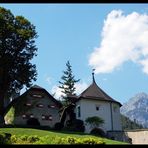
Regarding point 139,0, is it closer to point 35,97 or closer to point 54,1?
point 54,1

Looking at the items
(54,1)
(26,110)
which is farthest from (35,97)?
(54,1)

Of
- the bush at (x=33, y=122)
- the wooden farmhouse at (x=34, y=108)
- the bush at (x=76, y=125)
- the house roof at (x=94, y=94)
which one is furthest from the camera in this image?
the house roof at (x=94, y=94)

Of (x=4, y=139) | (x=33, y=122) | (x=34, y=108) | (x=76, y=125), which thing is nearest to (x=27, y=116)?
(x=34, y=108)

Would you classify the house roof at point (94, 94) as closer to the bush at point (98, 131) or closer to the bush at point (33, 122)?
the bush at point (98, 131)

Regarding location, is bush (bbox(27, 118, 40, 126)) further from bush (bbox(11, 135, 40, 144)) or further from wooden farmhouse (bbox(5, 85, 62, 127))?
bush (bbox(11, 135, 40, 144))

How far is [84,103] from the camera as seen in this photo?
5825cm

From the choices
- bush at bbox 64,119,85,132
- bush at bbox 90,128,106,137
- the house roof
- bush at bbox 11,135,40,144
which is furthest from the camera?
the house roof

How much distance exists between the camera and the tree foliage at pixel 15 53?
55156 mm

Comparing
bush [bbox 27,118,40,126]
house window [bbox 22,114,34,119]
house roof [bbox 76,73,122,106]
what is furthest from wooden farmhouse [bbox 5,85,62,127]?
house roof [bbox 76,73,122,106]

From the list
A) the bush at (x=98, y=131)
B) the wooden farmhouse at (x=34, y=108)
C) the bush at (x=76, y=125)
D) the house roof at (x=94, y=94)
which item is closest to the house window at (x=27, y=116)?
the wooden farmhouse at (x=34, y=108)

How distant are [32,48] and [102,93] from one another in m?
13.5

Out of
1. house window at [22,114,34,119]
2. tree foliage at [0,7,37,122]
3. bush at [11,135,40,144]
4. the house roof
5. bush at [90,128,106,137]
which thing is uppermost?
tree foliage at [0,7,37,122]

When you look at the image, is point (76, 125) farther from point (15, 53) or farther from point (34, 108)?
point (15, 53)

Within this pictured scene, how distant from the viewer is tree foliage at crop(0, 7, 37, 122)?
55.2 m
